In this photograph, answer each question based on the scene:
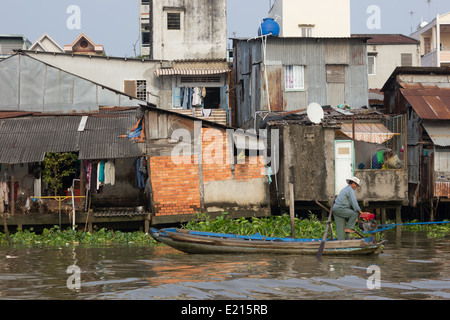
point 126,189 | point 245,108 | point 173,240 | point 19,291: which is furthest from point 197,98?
point 19,291

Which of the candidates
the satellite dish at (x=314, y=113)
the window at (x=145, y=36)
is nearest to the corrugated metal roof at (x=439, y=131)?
A: the satellite dish at (x=314, y=113)

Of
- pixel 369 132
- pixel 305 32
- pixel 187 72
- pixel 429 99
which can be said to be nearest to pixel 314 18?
pixel 305 32

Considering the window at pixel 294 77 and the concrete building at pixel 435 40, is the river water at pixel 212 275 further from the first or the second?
the concrete building at pixel 435 40

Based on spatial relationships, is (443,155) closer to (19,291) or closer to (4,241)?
(4,241)

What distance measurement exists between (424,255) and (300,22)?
80.6 feet

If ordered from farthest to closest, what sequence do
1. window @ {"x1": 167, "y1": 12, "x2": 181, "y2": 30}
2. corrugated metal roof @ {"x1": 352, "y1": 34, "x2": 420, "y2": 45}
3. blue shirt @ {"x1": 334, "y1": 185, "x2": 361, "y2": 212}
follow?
corrugated metal roof @ {"x1": 352, "y1": 34, "x2": 420, "y2": 45} < window @ {"x1": 167, "y1": 12, "x2": 181, "y2": 30} < blue shirt @ {"x1": 334, "y1": 185, "x2": 361, "y2": 212}

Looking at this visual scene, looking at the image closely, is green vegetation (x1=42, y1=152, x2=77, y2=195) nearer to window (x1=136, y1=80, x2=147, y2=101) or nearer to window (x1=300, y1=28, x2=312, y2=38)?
window (x1=136, y1=80, x2=147, y2=101)

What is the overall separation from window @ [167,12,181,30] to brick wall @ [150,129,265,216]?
46.9 feet

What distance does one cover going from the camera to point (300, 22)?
3947 cm

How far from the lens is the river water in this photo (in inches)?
458

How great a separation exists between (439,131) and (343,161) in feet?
20.8

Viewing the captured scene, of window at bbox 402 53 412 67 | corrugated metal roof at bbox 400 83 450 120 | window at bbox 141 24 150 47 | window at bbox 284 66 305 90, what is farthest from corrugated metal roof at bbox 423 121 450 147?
window at bbox 141 24 150 47

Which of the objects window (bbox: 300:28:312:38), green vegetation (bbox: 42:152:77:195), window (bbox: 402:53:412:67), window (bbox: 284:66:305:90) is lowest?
green vegetation (bbox: 42:152:77:195)

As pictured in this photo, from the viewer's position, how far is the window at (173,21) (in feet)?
112
